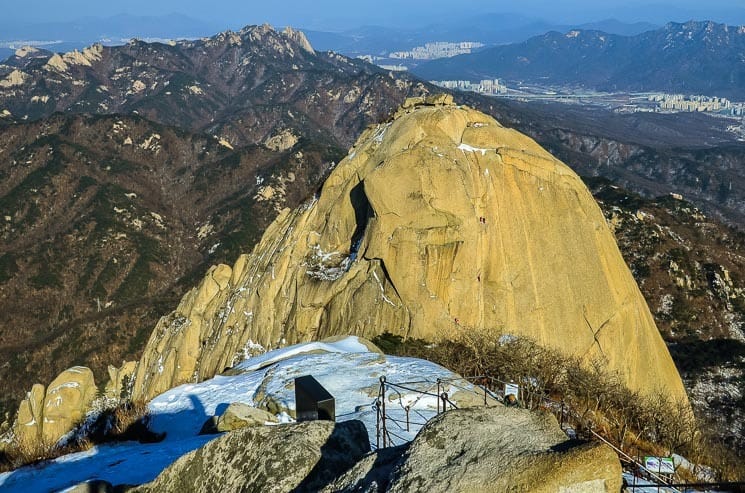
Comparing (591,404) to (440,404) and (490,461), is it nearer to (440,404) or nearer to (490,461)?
(440,404)

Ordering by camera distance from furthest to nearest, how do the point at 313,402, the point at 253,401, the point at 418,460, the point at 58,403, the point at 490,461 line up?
the point at 58,403
the point at 253,401
the point at 313,402
the point at 418,460
the point at 490,461

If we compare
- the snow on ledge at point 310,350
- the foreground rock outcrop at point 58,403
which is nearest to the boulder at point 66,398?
the foreground rock outcrop at point 58,403

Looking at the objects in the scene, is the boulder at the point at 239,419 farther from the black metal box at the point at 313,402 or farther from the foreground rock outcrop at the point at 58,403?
the foreground rock outcrop at the point at 58,403

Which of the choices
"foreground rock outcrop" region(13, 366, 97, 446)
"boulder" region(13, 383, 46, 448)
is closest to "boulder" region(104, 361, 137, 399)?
"boulder" region(13, 383, 46, 448)

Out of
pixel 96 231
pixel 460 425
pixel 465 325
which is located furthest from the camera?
pixel 96 231

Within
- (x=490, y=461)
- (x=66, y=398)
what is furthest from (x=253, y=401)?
(x=66, y=398)

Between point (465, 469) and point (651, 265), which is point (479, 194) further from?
point (651, 265)

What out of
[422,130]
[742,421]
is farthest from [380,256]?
[742,421]
